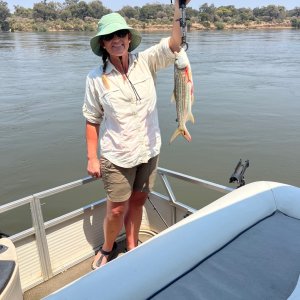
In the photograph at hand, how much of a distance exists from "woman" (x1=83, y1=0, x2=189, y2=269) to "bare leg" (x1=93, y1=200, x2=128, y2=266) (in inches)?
0.5

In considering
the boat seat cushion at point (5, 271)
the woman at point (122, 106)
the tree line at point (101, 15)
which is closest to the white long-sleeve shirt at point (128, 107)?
the woman at point (122, 106)

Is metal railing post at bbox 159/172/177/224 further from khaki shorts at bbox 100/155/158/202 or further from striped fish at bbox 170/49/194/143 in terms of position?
striped fish at bbox 170/49/194/143

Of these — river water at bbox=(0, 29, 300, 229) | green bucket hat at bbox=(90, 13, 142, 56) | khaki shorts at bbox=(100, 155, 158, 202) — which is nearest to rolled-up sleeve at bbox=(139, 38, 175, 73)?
green bucket hat at bbox=(90, 13, 142, 56)

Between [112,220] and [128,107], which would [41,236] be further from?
[128,107]

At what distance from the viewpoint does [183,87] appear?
2.43 m

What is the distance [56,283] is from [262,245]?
1655mm

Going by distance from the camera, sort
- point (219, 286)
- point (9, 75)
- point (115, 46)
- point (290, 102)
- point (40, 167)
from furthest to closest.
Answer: point (9, 75)
point (290, 102)
point (40, 167)
point (115, 46)
point (219, 286)

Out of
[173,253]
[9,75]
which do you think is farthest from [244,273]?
[9,75]

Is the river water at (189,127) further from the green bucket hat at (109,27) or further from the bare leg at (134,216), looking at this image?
the green bucket hat at (109,27)

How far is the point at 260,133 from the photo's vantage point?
918 centimetres

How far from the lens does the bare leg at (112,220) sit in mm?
2648

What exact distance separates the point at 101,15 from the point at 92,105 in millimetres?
92606

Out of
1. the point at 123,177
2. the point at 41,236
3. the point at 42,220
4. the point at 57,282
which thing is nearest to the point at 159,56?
the point at 123,177

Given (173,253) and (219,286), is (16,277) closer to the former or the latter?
(173,253)
